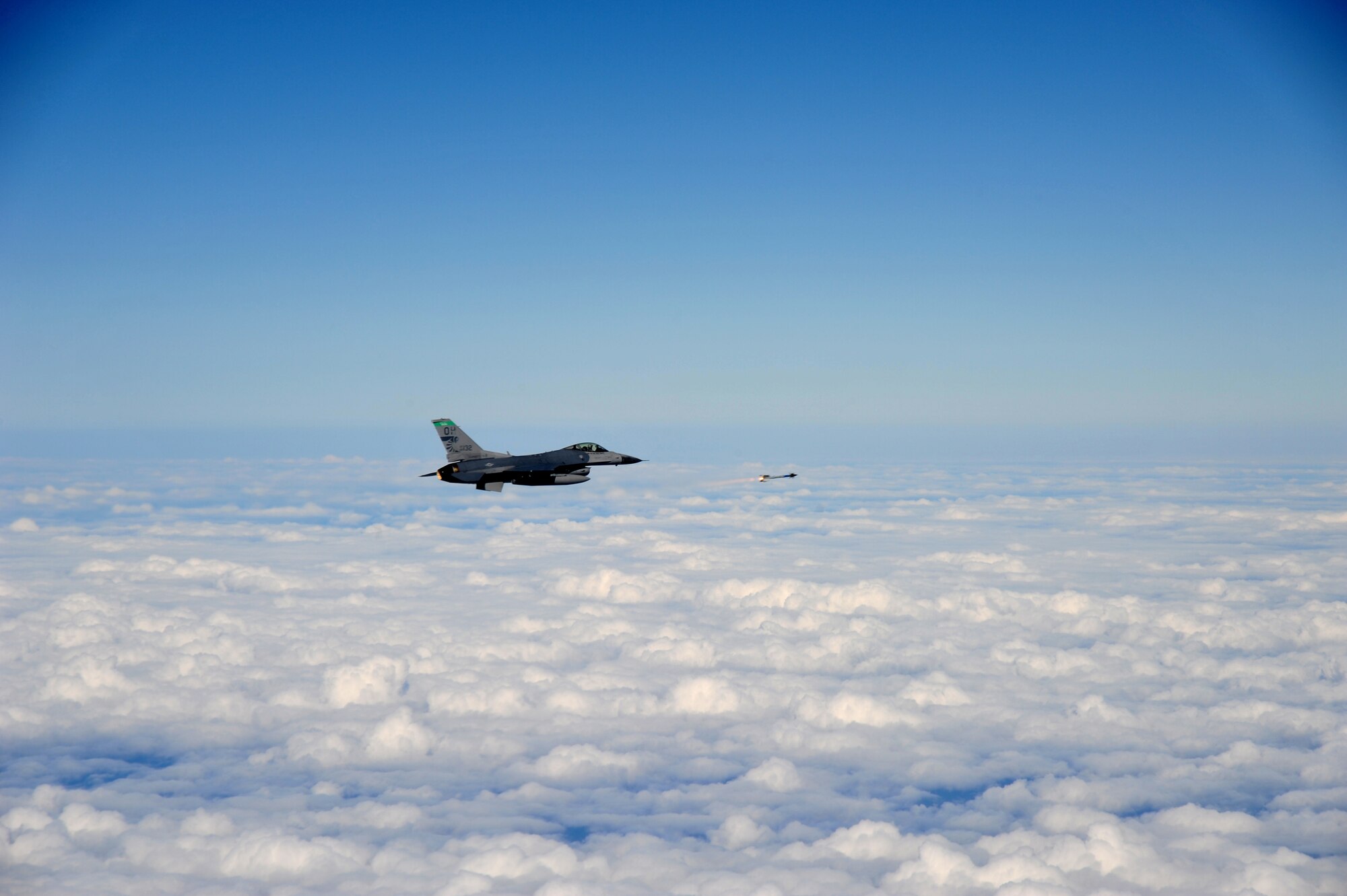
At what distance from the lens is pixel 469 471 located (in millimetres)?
77000

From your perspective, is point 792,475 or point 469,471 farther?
point 469,471

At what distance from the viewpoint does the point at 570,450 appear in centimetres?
7925

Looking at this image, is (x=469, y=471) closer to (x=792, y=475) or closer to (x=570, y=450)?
(x=570, y=450)

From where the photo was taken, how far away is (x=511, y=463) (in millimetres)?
77750

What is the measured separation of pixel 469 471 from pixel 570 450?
34.1 ft

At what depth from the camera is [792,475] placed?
204ft

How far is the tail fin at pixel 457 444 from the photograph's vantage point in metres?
78.4

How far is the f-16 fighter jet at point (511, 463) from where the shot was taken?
76875 millimetres

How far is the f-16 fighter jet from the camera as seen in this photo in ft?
252

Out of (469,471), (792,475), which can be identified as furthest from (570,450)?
(792,475)

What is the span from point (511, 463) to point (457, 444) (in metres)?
6.19

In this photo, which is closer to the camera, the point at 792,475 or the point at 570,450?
the point at 792,475

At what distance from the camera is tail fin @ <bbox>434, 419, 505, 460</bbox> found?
78375mm

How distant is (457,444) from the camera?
7869 centimetres
